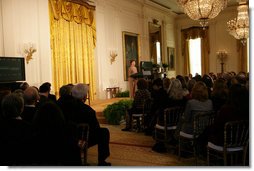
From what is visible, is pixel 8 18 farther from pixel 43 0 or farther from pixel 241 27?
pixel 241 27

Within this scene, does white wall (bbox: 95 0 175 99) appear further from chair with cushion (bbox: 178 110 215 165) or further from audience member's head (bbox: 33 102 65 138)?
audience member's head (bbox: 33 102 65 138)

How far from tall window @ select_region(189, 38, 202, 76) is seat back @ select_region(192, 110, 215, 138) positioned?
13254mm

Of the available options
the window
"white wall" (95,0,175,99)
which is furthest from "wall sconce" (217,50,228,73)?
"white wall" (95,0,175,99)

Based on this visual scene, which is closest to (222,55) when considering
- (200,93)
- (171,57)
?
(171,57)

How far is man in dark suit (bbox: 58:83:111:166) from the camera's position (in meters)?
3.97

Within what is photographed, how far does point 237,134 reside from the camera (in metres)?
3.30

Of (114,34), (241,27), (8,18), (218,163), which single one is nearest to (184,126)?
(218,163)

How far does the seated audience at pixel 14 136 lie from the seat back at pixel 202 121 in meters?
2.10

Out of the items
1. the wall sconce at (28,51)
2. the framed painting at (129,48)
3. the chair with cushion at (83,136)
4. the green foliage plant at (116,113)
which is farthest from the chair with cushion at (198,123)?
the framed painting at (129,48)

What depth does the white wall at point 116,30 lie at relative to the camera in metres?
11.4

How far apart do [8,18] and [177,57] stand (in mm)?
11608

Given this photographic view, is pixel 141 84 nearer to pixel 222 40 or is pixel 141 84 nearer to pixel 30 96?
pixel 30 96

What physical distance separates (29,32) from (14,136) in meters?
6.19

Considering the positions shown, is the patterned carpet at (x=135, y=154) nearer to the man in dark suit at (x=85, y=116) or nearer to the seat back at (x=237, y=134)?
the man in dark suit at (x=85, y=116)
